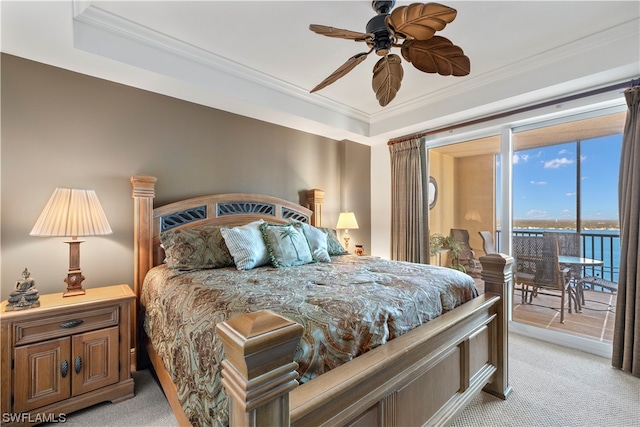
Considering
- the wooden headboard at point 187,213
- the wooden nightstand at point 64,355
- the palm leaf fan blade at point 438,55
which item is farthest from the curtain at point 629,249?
the wooden nightstand at point 64,355

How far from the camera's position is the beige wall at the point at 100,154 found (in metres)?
2.05

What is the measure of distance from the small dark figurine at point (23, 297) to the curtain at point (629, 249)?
4313mm

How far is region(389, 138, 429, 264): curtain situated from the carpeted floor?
Answer: 5.67ft

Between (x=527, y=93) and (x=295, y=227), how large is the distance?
2.61 metres

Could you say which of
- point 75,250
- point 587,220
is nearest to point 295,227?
point 75,250

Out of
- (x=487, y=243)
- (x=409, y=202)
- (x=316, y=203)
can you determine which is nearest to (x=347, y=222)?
(x=316, y=203)

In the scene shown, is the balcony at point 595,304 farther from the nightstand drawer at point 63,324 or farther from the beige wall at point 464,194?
the nightstand drawer at point 63,324

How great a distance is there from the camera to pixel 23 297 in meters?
1.70

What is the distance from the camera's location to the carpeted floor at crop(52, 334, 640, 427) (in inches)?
68.5

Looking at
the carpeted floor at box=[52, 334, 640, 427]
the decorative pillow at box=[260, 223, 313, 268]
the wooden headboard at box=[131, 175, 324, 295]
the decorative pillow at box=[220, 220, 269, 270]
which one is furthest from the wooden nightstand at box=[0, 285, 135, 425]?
the decorative pillow at box=[260, 223, 313, 268]

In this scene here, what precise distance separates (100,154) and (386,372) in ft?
8.96

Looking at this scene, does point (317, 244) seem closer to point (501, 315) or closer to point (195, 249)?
point (195, 249)

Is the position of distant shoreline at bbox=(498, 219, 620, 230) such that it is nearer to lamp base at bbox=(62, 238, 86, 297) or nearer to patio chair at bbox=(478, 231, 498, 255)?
Result: patio chair at bbox=(478, 231, 498, 255)

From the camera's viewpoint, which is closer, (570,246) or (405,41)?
(405,41)
